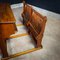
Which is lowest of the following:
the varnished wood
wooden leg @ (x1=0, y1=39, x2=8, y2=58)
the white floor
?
the white floor

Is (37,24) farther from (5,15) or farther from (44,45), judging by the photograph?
(5,15)

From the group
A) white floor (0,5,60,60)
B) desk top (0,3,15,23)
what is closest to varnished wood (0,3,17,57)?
desk top (0,3,15,23)

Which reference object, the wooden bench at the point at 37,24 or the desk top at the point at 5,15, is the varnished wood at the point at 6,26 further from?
the wooden bench at the point at 37,24

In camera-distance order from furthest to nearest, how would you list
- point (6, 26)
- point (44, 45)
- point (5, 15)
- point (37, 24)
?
point (44, 45) < point (37, 24) < point (5, 15) < point (6, 26)

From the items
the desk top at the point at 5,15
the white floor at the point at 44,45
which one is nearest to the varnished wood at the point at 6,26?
the desk top at the point at 5,15

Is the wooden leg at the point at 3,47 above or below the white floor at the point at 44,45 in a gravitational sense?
above

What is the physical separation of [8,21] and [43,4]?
2.27m

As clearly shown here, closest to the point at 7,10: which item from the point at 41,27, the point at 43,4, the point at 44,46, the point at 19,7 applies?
the point at 41,27

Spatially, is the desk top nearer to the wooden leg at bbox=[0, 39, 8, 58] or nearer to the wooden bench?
the wooden leg at bbox=[0, 39, 8, 58]

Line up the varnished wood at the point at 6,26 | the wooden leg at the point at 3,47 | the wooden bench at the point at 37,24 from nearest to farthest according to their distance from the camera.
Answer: the varnished wood at the point at 6,26
the wooden leg at the point at 3,47
the wooden bench at the point at 37,24

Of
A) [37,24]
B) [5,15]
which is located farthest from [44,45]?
[5,15]

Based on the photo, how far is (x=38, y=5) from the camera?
3736 millimetres

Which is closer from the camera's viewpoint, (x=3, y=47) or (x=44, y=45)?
(x=3, y=47)

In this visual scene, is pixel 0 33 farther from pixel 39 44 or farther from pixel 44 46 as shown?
pixel 44 46
